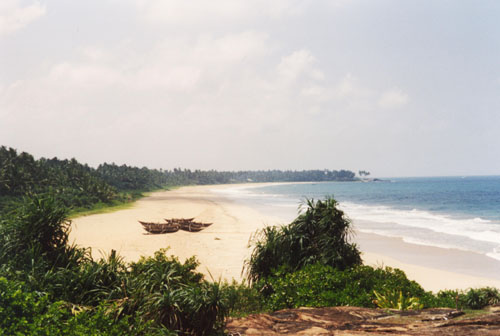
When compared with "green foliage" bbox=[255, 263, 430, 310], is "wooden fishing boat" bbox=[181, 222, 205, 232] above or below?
below

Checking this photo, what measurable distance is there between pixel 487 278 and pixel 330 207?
33.2 feet

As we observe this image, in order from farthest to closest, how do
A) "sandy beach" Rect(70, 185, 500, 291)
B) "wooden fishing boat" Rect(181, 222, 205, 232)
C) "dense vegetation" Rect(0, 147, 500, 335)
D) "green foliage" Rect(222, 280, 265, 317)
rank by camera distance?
"wooden fishing boat" Rect(181, 222, 205, 232) < "sandy beach" Rect(70, 185, 500, 291) < "green foliage" Rect(222, 280, 265, 317) < "dense vegetation" Rect(0, 147, 500, 335)

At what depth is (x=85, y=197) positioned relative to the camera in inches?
1779

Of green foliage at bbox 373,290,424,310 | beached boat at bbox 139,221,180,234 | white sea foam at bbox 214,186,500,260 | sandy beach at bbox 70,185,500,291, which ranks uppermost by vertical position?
green foliage at bbox 373,290,424,310

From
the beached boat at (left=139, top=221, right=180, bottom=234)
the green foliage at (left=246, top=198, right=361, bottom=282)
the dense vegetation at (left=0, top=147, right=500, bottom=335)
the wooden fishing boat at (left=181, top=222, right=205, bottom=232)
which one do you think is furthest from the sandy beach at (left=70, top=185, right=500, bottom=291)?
the dense vegetation at (left=0, top=147, right=500, bottom=335)

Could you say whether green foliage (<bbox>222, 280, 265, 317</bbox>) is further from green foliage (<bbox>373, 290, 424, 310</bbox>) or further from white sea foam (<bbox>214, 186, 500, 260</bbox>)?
white sea foam (<bbox>214, 186, 500, 260</bbox>)

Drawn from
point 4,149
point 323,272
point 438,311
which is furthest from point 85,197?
point 438,311

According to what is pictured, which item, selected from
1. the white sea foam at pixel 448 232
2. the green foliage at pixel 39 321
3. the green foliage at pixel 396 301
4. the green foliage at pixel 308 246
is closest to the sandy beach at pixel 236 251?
the green foliage at pixel 308 246

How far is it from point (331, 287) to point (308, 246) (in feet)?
8.02

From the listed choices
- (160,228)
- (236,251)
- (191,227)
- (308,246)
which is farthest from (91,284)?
(191,227)

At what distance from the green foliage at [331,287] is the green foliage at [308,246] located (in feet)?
2.42

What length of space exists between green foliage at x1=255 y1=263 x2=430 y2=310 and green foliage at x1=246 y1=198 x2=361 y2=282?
739mm

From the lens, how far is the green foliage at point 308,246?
11016 millimetres

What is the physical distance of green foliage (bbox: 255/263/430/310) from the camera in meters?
8.50
